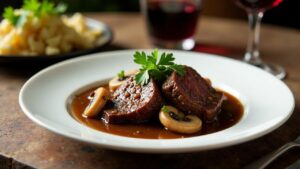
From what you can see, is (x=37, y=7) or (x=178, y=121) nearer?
(x=178, y=121)

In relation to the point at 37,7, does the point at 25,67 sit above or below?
below

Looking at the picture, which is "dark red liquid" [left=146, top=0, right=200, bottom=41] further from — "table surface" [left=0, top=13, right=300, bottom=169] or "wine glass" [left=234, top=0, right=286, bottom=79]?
"table surface" [left=0, top=13, right=300, bottom=169]

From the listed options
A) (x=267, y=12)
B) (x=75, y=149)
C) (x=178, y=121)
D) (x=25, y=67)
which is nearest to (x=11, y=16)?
(x=25, y=67)

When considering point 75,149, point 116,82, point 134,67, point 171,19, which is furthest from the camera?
point 171,19

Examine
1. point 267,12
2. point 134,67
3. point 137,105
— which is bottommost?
point 267,12

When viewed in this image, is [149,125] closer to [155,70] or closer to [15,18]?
[155,70]

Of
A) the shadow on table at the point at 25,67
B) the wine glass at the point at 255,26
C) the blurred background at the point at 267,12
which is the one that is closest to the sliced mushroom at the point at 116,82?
the shadow on table at the point at 25,67

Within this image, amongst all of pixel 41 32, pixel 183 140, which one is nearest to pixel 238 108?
pixel 183 140
